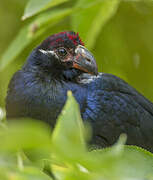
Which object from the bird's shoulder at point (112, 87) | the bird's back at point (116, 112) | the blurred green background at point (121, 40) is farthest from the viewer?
the blurred green background at point (121, 40)

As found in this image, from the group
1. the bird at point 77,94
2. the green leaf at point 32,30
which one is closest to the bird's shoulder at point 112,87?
the bird at point 77,94

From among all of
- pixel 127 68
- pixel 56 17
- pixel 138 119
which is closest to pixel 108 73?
pixel 127 68

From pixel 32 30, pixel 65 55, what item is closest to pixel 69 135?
pixel 32 30

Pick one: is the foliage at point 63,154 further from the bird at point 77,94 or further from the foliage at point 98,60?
the bird at point 77,94

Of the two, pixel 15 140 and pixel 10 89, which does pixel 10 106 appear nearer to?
pixel 10 89

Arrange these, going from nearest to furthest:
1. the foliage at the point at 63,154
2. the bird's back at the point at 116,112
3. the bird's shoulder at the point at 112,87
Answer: the foliage at the point at 63,154 < the bird's back at the point at 116,112 < the bird's shoulder at the point at 112,87

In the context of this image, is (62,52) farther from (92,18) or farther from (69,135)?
(69,135)

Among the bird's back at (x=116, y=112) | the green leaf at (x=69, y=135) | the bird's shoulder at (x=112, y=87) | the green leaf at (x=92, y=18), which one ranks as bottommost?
the bird's back at (x=116, y=112)

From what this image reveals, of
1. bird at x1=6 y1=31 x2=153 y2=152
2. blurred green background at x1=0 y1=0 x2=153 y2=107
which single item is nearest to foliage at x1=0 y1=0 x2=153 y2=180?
blurred green background at x1=0 y1=0 x2=153 y2=107
